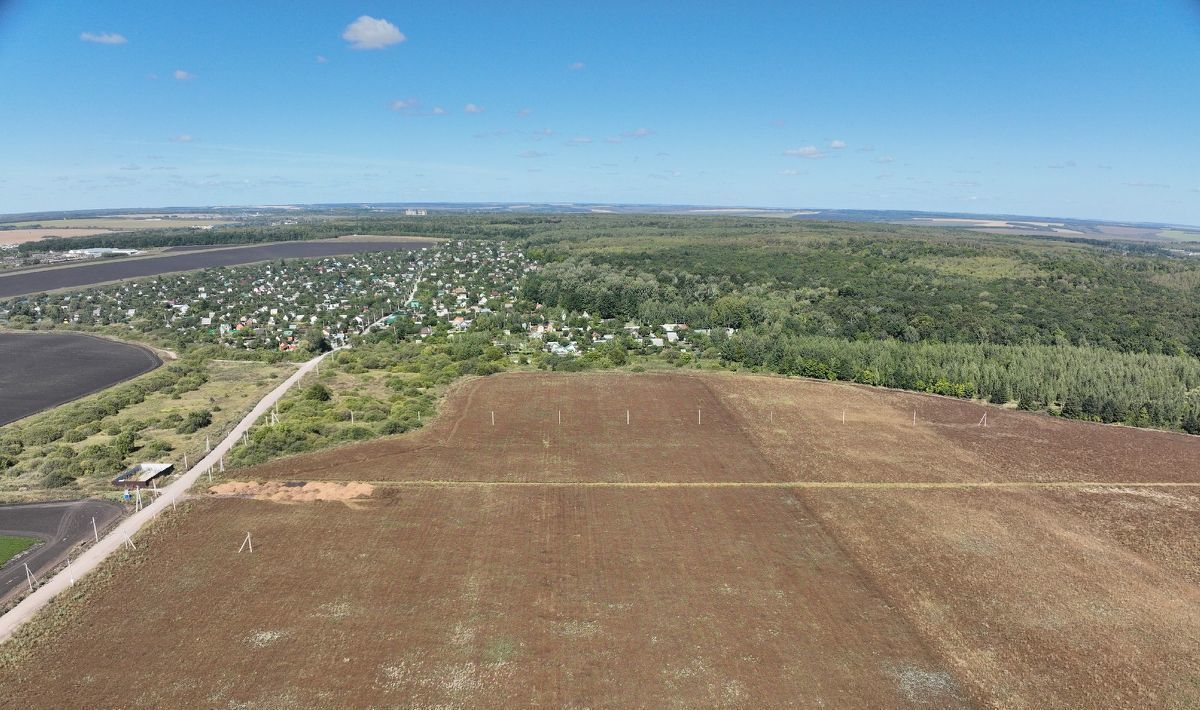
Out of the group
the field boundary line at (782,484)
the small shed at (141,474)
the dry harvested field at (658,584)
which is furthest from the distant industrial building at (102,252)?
the field boundary line at (782,484)

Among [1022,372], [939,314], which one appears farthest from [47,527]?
[939,314]

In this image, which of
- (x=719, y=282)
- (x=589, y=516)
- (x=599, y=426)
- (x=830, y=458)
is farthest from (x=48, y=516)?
(x=719, y=282)

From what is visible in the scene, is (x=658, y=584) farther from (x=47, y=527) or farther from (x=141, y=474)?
(x=141, y=474)

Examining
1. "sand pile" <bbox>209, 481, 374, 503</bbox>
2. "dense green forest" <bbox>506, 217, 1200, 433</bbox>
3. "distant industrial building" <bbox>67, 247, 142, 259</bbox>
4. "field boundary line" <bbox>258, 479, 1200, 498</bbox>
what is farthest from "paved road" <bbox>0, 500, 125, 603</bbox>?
"distant industrial building" <bbox>67, 247, 142, 259</bbox>

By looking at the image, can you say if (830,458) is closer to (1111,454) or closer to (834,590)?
(834,590)

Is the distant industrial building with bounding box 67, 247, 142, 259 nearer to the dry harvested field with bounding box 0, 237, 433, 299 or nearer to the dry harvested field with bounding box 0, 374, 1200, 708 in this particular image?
the dry harvested field with bounding box 0, 237, 433, 299
